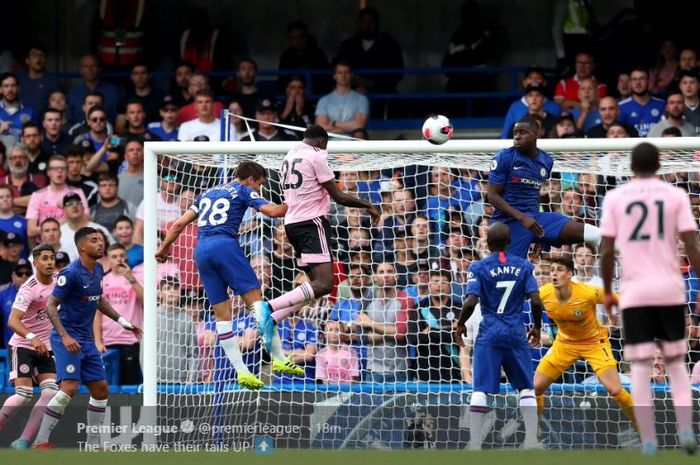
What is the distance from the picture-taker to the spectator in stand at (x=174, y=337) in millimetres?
13633

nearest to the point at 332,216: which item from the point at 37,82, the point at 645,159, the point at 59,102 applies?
the point at 59,102

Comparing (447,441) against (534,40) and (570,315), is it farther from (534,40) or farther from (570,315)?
(534,40)

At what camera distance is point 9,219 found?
52.1 feet

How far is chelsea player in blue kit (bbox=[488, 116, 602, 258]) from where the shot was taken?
1155cm

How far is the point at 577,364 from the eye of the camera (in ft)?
47.2

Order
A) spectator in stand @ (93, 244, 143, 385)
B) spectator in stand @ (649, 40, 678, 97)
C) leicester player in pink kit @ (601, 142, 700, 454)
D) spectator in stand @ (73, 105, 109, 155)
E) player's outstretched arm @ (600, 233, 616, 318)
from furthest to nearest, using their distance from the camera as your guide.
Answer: spectator in stand @ (649, 40, 678, 97), spectator in stand @ (73, 105, 109, 155), spectator in stand @ (93, 244, 143, 385), player's outstretched arm @ (600, 233, 616, 318), leicester player in pink kit @ (601, 142, 700, 454)

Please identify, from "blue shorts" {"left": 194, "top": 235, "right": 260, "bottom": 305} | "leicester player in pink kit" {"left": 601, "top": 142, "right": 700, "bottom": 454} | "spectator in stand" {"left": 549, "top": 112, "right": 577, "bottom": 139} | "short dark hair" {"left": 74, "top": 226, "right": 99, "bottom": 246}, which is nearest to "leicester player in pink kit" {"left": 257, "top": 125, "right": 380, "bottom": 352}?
"blue shorts" {"left": 194, "top": 235, "right": 260, "bottom": 305}

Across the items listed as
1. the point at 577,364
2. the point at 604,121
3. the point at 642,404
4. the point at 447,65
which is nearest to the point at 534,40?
the point at 447,65

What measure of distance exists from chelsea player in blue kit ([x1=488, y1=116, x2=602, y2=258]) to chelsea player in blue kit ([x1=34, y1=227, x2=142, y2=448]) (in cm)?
339

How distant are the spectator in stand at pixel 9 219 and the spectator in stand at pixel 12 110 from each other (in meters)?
1.62

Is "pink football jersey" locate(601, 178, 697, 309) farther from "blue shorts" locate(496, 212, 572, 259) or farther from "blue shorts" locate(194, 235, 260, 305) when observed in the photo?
"blue shorts" locate(194, 235, 260, 305)

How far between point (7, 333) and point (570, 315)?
18.9ft

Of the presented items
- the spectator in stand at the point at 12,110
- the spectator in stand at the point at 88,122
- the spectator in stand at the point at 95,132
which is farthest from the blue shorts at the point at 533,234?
the spectator in stand at the point at 12,110

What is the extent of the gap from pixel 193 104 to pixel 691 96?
557 centimetres
